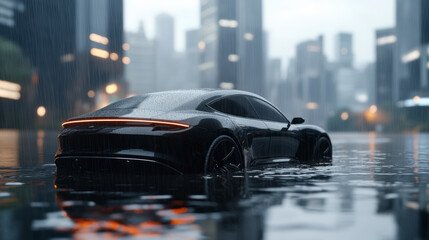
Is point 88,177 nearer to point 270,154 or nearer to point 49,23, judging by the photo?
point 270,154

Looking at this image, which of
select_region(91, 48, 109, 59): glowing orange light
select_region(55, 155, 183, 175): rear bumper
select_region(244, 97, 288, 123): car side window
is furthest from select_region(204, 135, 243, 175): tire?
select_region(91, 48, 109, 59): glowing orange light

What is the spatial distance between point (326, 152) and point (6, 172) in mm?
5627

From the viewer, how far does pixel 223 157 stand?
24.6 feet

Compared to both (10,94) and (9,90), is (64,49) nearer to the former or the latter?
(10,94)

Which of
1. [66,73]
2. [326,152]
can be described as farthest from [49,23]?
[326,152]

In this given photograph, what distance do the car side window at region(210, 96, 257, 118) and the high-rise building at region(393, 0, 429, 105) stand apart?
4231 inches

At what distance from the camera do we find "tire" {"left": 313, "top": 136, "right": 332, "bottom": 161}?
33.3ft

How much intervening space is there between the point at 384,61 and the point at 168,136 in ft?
641

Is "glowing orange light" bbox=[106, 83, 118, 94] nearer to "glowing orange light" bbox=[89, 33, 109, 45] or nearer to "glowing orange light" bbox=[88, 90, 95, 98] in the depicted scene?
"glowing orange light" bbox=[88, 90, 95, 98]

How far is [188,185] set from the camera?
21.3 feet

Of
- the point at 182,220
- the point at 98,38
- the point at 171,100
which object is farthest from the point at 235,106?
the point at 98,38

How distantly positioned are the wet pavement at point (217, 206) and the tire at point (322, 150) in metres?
2.12

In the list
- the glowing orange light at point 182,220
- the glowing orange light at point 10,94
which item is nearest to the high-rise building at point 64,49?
the glowing orange light at point 10,94

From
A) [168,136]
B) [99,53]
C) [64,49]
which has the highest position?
[99,53]
